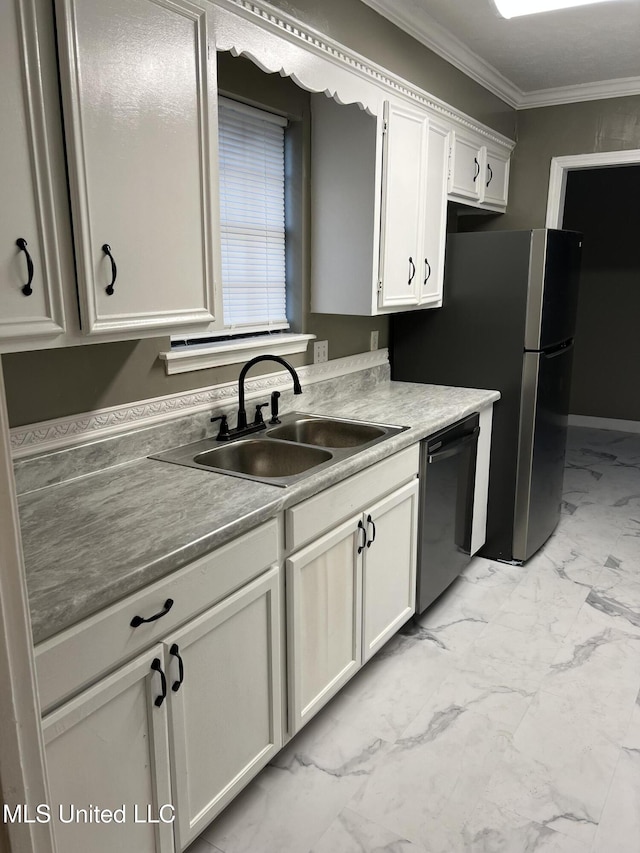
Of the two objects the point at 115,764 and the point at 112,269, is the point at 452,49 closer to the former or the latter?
the point at 112,269

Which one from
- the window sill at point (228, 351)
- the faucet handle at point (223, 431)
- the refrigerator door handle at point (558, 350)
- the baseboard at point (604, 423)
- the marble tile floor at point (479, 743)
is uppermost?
Answer: the window sill at point (228, 351)

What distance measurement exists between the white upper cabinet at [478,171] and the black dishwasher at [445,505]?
1.25 meters

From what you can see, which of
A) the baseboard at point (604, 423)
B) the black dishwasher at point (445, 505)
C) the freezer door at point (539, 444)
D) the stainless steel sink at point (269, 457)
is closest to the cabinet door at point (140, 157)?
the stainless steel sink at point (269, 457)

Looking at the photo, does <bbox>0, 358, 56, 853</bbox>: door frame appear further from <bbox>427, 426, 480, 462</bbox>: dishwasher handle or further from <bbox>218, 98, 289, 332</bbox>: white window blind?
<bbox>427, 426, 480, 462</bbox>: dishwasher handle

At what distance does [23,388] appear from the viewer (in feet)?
5.57

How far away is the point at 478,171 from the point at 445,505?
6.26ft

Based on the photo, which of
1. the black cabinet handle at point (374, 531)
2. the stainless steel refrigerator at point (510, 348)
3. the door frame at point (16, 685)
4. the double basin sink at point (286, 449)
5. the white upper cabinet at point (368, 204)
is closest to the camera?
the door frame at point (16, 685)

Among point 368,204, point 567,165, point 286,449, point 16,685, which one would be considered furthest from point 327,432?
point 567,165

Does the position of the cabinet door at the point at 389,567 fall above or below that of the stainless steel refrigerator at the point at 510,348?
below

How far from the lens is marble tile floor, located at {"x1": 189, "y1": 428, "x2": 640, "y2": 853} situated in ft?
5.77

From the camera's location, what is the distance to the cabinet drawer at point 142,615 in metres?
1.16

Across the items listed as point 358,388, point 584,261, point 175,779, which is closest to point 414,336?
point 358,388

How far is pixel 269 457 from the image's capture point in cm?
230

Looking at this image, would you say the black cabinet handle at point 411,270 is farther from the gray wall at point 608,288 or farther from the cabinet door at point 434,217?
the gray wall at point 608,288
